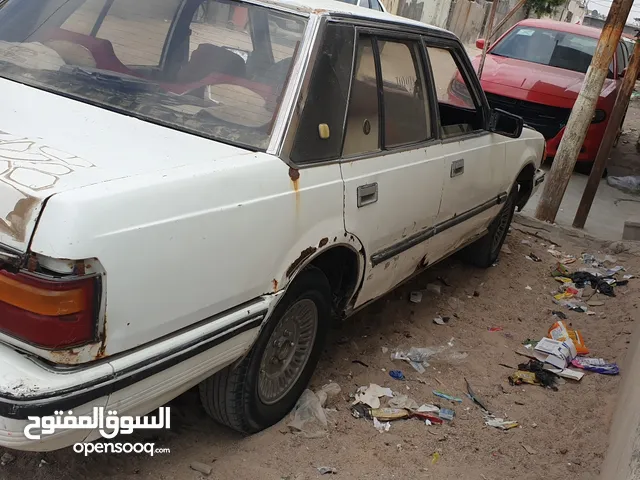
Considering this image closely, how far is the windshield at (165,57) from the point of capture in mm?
2699

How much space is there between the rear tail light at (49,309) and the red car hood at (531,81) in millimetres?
7759

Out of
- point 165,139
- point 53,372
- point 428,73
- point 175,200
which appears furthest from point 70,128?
point 428,73

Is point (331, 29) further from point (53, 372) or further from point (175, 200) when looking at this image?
point (53, 372)

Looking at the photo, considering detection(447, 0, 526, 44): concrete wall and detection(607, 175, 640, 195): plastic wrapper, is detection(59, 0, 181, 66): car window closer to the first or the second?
detection(607, 175, 640, 195): plastic wrapper

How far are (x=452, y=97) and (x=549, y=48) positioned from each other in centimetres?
588

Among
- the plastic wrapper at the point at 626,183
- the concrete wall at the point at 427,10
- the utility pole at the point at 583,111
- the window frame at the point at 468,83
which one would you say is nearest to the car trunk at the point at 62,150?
the window frame at the point at 468,83

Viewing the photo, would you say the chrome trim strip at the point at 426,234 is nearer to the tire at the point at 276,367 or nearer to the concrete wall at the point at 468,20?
the tire at the point at 276,367

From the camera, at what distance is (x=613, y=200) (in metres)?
8.89


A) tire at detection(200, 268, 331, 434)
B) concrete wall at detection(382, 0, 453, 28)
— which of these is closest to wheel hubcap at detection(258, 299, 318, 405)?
tire at detection(200, 268, 331, 434)

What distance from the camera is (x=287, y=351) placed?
119 inches

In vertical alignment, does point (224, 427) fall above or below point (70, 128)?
below

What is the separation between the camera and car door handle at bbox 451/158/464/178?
3895 millimetres

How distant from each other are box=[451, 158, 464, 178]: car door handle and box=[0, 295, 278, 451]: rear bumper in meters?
1.83

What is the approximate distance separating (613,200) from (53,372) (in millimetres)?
8406
